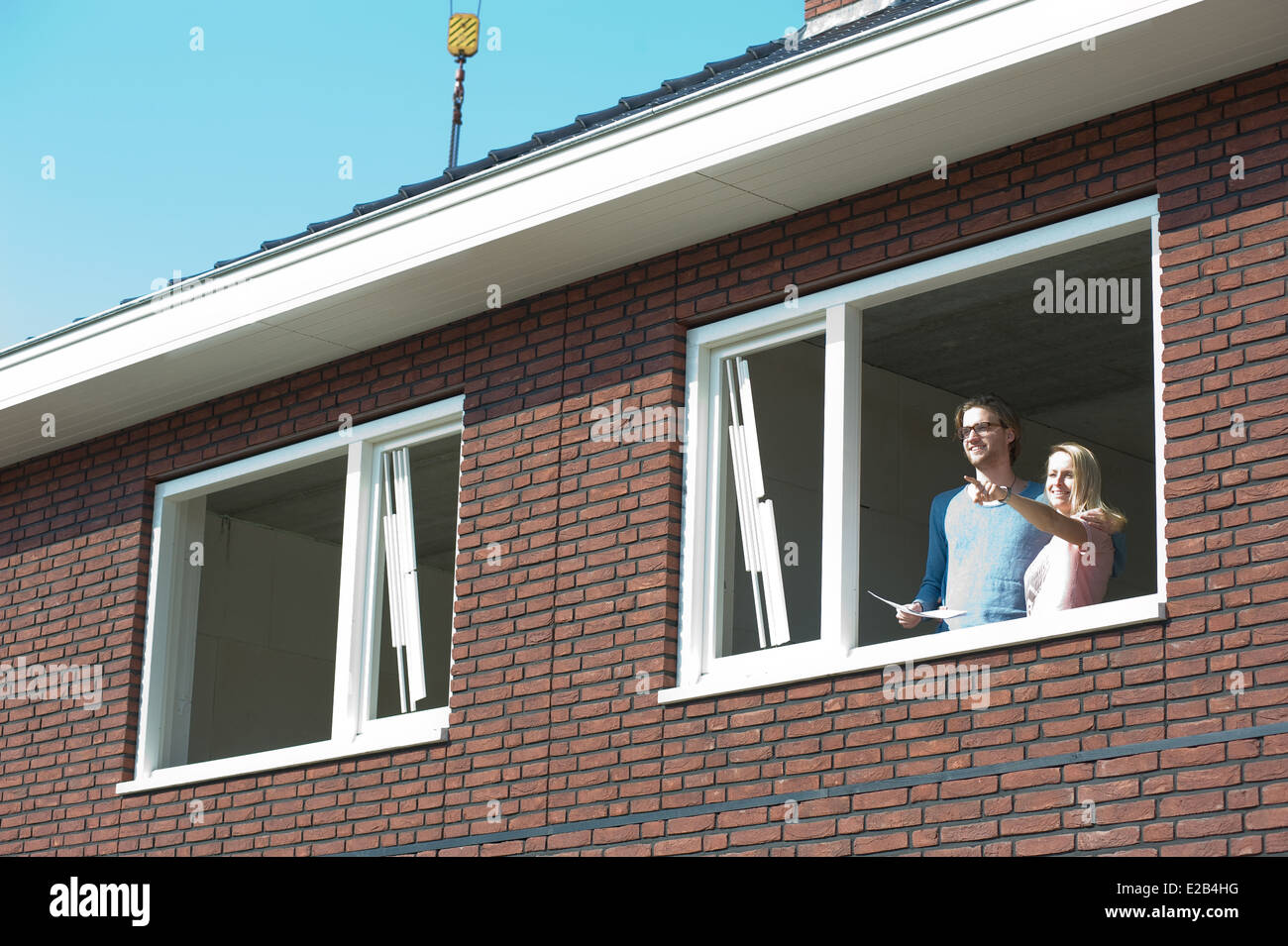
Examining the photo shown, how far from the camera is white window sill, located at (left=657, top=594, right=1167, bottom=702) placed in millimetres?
7145

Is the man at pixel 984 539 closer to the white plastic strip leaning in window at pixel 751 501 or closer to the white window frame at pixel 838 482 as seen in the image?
the white window frame at pixel 838 482

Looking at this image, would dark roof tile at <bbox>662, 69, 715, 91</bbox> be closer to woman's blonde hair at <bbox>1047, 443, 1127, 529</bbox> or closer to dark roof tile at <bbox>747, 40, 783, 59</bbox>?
dark roof tile at <bbox>747, 40, 783, 59</bbox>

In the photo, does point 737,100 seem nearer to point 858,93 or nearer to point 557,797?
point 858,93

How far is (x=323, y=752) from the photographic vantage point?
32.0ft

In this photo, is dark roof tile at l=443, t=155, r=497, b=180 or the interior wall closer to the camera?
dark roof tile at l=443, t=155, r=497, b=180

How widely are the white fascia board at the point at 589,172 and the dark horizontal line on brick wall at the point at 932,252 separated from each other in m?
0.74

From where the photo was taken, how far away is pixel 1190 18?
22.7ft

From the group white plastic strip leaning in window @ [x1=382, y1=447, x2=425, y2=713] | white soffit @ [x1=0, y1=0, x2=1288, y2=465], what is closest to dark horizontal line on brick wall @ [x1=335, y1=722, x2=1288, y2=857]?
white plastic strip leaning in window @ [x1=382, y1=447, x2=425, y2=713]

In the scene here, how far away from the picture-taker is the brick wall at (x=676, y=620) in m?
6.94

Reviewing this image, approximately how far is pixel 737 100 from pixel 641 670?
255 centimetres

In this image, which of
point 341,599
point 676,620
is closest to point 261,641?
point 341,599

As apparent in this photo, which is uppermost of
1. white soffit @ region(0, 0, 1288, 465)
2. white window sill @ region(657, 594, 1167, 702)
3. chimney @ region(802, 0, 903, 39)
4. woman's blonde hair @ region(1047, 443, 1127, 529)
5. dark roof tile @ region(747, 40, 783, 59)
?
chimney @ region(802, 0, 903, 39)

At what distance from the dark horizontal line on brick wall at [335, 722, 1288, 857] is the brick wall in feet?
0.04

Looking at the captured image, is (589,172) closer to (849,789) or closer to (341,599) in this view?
(341,599)
